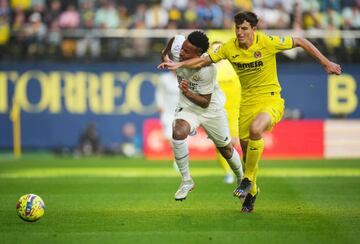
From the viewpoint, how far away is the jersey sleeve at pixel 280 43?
1005cm

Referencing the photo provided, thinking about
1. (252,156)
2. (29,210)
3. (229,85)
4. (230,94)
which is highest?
(229,85)

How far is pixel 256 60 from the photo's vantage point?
1016 centimetres

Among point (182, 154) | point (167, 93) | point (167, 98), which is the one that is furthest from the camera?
point (167, 93)

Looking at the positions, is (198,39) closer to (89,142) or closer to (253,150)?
(253,150)

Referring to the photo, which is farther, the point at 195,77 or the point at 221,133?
the point at 221,133

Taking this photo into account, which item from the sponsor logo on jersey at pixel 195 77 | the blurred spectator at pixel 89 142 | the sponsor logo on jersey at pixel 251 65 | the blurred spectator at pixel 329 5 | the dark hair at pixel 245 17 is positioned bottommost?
the blurred spectator at pixel 89 142

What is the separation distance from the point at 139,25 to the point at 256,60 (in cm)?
1457

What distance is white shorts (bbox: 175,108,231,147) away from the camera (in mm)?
10773

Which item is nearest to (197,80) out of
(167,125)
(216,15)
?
(167,125)

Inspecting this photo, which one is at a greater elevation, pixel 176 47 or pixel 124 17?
pixel 124 17

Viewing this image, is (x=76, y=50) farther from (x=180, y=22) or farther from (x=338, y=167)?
(x=338, y=167)


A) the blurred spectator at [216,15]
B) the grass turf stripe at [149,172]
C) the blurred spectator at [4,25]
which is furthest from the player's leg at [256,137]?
the blurred spectator at [4,25]

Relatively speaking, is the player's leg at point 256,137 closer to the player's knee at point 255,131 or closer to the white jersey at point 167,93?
the player's knee at point 255,131

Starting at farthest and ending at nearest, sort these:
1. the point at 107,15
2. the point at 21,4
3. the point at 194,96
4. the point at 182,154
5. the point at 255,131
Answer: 1. the point at 21,4
2. the point at 107,15
3. the point at 194,96
4. the point at 182,154
5. the point at 255,131
